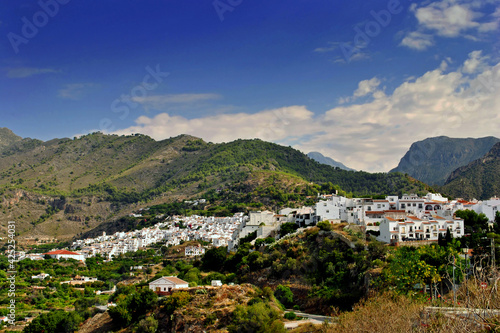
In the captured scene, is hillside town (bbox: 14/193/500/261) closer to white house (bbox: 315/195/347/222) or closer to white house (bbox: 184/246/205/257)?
white house (bbox: 315/195/347/222)

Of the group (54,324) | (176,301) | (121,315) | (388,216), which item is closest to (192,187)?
(54,324)

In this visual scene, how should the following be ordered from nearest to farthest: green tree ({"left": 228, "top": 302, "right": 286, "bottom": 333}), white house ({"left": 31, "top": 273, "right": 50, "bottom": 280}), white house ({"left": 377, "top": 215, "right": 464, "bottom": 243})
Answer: green tree ({"left": 228, "top": 302, "right": 286, "bottom": 333})
white house ({"left": 377, "top": 215, "right": 464, "bottom": 243})
white house ({"left": 31, "top": 273, "right": 50, "bottom": 280})

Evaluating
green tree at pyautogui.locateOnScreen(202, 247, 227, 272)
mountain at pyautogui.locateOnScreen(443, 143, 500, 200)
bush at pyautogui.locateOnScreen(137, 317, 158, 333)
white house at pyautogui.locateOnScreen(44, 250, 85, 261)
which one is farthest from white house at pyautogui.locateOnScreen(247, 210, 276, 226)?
mountain at pyautogui.locateOnScreen(443, 143, 500, 200)

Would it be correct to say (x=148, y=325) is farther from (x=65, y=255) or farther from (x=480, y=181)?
(x=480, y=181)

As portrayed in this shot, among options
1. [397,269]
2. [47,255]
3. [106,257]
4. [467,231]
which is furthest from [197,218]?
[397,269]

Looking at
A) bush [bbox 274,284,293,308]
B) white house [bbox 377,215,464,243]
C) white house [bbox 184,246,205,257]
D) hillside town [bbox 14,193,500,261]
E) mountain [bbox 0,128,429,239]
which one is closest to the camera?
bush [bbox 274,284,293,308]

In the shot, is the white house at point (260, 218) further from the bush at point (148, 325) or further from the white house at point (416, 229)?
the bush at point (148, 325)

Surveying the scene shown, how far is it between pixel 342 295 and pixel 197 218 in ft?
270

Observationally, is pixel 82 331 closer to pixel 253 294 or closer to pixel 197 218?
pixel 253 294

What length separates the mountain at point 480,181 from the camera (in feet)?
311

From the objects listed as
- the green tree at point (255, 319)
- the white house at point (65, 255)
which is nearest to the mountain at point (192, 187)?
the white house at point (65, 255)

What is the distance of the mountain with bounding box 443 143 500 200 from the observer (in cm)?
9475

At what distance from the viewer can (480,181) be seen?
335 feet

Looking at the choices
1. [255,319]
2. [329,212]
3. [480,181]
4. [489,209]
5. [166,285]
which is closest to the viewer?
[255,319]
